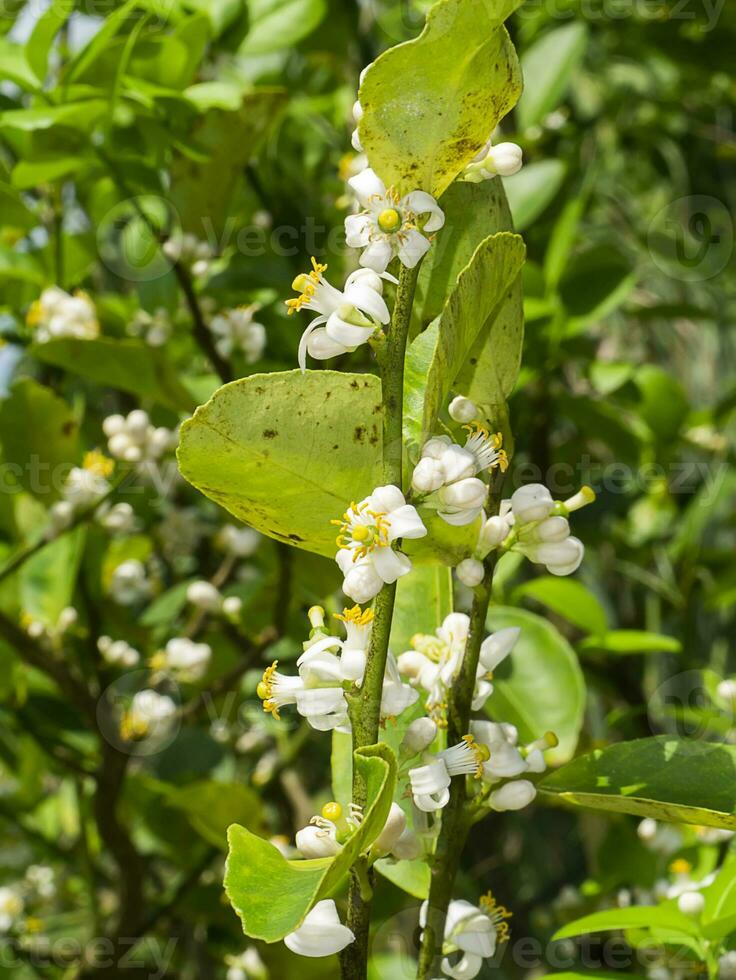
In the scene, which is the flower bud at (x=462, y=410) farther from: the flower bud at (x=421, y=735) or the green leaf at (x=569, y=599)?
the green leaf at (x=569, y=599)

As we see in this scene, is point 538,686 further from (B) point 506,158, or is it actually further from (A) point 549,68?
(A) point 549,68

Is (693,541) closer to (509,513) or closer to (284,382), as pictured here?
(509,513)

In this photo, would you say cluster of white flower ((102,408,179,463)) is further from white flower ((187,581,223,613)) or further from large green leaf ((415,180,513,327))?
large green leaf ((415,180,513,327))

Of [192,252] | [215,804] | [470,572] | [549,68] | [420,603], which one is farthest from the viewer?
[549,68]

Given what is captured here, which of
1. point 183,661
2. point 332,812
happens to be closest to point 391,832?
point 332,812

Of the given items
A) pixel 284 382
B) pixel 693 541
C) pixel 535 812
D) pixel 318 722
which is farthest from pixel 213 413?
pixel 535 812
